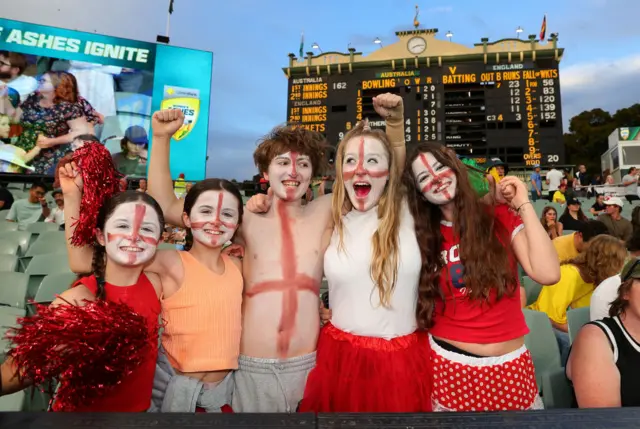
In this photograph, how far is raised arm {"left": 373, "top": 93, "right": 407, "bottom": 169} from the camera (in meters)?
1.92

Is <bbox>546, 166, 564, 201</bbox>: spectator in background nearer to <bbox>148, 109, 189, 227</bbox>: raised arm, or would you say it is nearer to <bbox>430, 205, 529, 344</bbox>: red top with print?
<bbox>430, 205, 529, 344</bbox>: red top with print

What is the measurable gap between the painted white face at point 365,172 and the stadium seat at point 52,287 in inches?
106

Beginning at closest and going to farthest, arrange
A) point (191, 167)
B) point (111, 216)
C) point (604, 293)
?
point (111, 216) → point (604, 293) → point (191, 167)

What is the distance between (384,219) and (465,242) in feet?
1.12

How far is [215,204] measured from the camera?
1.68 m

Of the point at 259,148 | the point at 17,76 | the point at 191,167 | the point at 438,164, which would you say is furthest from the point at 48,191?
the point at 438,164

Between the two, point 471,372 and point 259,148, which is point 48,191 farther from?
point 471,372

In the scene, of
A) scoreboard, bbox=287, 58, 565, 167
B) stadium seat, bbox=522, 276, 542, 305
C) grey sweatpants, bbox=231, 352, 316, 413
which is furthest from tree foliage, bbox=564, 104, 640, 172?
grey sweatpants, bbox=231, 352, 316, 413

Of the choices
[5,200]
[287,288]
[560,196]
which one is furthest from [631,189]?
[5,200]

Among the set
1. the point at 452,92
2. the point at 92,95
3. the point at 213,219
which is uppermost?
the point at 452,92

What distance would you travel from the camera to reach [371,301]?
5.45 ft

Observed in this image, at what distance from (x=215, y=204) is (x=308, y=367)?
792 millimetres

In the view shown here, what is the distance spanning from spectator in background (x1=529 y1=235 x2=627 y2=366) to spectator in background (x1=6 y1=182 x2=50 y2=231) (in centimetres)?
729

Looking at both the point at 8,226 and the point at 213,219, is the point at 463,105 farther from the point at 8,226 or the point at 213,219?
the point at 213,219
